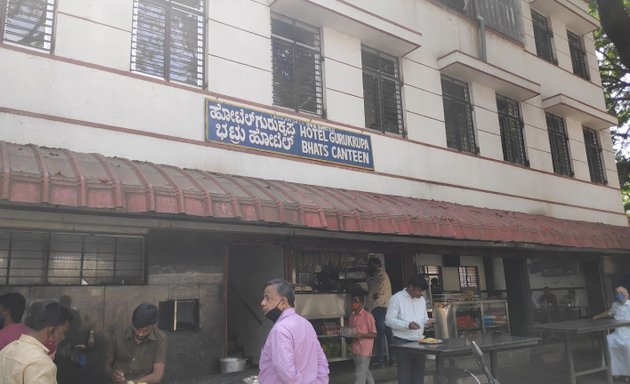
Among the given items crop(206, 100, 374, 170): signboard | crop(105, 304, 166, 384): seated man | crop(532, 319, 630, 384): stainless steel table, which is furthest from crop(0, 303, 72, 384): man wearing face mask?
crop(532, 319, 630, 384): stainless steel table

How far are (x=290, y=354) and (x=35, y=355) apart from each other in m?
1.70

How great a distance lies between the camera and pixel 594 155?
47.0 feet

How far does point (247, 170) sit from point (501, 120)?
7364 millimetres

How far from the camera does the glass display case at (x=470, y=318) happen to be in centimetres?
936

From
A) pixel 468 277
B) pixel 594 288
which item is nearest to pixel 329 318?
pixel 468 277

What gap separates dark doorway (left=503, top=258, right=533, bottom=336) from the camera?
36.4ft

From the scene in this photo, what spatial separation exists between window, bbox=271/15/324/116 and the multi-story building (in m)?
0.03

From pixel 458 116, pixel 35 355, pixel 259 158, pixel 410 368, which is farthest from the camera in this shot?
pixel 458 116

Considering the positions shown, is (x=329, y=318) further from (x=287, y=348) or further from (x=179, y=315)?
(x=287, y=348)

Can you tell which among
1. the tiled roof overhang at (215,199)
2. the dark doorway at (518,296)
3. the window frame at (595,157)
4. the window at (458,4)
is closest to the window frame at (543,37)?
the window frame at (595,157)

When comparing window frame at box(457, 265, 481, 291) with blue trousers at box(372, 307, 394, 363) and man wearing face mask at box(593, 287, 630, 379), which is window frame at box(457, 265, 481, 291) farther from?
blue trousers at box(372, 307, 394, 363)

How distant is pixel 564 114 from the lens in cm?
1319

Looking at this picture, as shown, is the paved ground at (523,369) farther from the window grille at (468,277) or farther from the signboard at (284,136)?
the signboard at (284,136)

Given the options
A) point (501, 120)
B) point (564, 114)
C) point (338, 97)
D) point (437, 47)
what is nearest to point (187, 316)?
point (338, 97)
